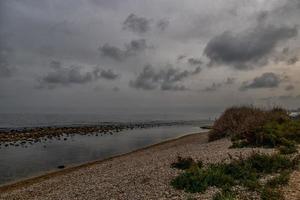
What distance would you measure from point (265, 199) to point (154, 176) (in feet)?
16.0

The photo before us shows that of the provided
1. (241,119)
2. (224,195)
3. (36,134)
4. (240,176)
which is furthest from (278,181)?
(36,134)

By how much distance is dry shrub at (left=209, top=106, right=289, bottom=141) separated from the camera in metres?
28.4

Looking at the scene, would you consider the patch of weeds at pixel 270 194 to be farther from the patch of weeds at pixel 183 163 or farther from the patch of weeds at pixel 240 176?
the patch of weeds at pixel 183 163

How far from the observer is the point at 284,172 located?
14.0 m

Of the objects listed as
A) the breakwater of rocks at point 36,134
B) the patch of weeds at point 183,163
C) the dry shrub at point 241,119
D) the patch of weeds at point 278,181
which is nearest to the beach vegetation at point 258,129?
the dry shrub at point 241,119

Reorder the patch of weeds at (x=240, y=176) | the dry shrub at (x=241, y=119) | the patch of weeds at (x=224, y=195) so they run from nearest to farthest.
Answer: the patch of weeds at (x=224, y=195)
the patch of weeds at (x=240, y=176)
the dry shrub at (x=241, y=119)

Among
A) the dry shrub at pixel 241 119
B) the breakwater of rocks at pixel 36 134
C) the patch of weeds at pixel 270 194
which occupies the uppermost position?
the dry shrub at pixel 241 119

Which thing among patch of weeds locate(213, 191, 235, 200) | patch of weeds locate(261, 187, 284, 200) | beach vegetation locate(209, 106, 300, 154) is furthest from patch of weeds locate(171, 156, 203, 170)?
beach vegetation locate(209, 106, 300, 154)

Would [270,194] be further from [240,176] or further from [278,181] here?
[240,176]

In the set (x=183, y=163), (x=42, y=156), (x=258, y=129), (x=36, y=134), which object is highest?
(x=258, y=129)

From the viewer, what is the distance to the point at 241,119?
31.1 metres

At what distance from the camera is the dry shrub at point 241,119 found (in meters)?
28.4

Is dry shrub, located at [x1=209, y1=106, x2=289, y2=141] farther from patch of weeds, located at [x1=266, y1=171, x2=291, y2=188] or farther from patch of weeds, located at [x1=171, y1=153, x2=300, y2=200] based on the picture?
patch of weeds, located at [x1=266, y1=171, x2=291, y2=188]

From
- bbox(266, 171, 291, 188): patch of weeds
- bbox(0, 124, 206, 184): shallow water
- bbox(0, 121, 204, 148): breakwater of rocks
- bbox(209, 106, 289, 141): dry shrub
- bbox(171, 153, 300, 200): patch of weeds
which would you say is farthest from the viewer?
bbox(0, 121, 204, 148): breakwater of rocks
